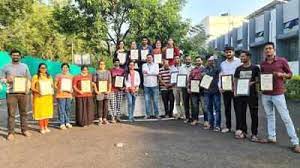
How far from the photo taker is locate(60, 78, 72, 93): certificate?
13188 mm

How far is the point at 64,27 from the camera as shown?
25219mm

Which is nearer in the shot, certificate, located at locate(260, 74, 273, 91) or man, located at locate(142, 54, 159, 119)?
certificate, located at locate(260, 74, 273, 91)

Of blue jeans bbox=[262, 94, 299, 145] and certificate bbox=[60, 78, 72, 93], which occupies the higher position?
certificate bbox=[60, 78, 72, 93]

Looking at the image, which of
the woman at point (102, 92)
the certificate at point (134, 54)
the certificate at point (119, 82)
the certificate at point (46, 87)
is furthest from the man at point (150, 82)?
the certificate at point (46, 87)

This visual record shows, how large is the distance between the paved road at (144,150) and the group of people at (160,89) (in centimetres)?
57

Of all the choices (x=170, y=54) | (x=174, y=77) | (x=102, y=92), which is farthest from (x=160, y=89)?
(x=102, y=92)

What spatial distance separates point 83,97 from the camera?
45.3 ft

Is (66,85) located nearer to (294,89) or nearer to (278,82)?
(278,82)

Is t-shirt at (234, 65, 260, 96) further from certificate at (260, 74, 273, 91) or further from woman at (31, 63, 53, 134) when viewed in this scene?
Result: woman at (31, 63, 53, 134)

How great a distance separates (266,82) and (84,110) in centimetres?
545

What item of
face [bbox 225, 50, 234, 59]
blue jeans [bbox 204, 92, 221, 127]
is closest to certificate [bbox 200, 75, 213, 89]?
blue jeans [bbox 204, 92, 221, 127]

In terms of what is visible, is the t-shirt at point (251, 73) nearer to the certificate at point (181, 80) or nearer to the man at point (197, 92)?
the man at point (197, 92)

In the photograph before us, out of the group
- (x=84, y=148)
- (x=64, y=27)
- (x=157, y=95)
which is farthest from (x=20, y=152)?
(x=64, y=27)

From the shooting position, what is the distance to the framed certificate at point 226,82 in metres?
11.5
